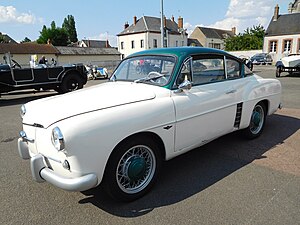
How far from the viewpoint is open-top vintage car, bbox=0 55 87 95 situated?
31.3 ft

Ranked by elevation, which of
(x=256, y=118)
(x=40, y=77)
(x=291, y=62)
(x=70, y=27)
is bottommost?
(x=256, y=118)

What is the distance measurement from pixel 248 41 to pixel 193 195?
58.0 m

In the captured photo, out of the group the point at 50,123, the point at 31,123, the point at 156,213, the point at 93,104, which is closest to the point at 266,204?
the point at 156,213

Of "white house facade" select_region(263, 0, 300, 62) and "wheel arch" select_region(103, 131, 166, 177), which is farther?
"white house facade" select_region(263, 0, 300, 62)

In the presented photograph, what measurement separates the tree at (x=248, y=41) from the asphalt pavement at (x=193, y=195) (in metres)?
56.0

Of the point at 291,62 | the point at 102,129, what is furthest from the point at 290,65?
the point at 102,129

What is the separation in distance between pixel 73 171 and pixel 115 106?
0.79 m

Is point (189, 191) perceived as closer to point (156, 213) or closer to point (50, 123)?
point (156, 213)

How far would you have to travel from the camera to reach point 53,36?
70875 millimetres

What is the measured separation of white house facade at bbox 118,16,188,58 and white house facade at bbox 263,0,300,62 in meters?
18.6

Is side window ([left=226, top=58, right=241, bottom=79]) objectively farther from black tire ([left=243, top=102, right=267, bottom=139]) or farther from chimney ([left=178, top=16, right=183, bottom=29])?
chimney ([left=178, top=16, right=183, bottom=29])

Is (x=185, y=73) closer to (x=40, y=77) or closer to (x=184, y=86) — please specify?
(x=184, y=86)

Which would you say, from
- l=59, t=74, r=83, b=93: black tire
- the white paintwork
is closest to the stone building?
the white paintwork

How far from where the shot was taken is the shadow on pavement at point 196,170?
109 inches
